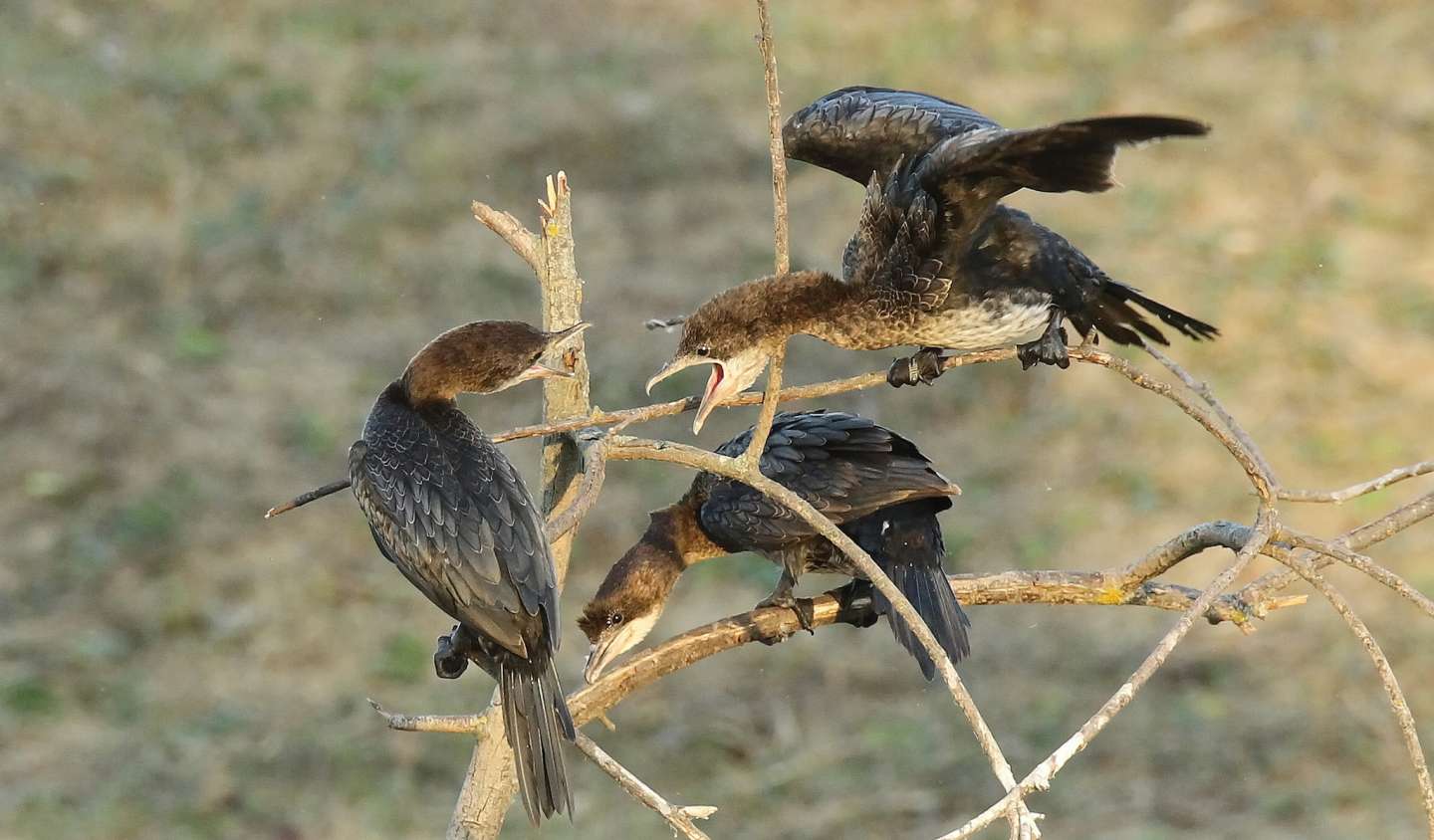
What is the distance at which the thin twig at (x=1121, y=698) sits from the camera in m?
2.48

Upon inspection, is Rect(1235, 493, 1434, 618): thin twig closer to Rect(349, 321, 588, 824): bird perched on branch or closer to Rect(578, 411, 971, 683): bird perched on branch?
Rect(578, 411, 971, 683): bird perched on branch

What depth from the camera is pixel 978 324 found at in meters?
3.48

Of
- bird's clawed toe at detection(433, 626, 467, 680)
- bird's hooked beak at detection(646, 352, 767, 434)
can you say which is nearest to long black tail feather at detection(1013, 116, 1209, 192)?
bird's hooked beak at detection(646, 352, 767, 434)

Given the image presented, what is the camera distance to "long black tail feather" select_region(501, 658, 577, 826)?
302cm

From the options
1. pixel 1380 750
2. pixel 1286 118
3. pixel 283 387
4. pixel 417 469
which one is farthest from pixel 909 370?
pixel 1286 118

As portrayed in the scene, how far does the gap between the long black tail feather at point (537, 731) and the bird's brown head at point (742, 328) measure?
66 centimetres

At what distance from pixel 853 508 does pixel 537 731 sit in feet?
3.49

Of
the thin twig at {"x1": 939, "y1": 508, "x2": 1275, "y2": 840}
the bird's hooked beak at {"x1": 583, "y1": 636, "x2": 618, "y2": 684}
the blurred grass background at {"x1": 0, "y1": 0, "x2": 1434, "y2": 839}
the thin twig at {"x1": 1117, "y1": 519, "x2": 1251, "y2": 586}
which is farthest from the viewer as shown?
the blurred grass background at {"x1": 0, "y1": 0, "x2": 1434, "y2": 839}

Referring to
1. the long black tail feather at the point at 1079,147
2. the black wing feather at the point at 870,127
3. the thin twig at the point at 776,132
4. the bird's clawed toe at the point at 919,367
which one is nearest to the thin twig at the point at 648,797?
the thin twig at the point at 776,132

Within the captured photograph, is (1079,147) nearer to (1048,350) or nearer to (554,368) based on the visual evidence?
(1048,350)

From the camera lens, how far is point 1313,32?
10.1 m

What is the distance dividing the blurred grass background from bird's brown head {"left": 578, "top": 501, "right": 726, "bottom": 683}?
6.50ft

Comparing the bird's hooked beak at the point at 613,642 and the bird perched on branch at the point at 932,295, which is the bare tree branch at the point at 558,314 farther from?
the bird's hooked beak at the point at 613,642

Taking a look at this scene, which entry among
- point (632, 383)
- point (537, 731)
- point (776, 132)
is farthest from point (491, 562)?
point (632, 383)
